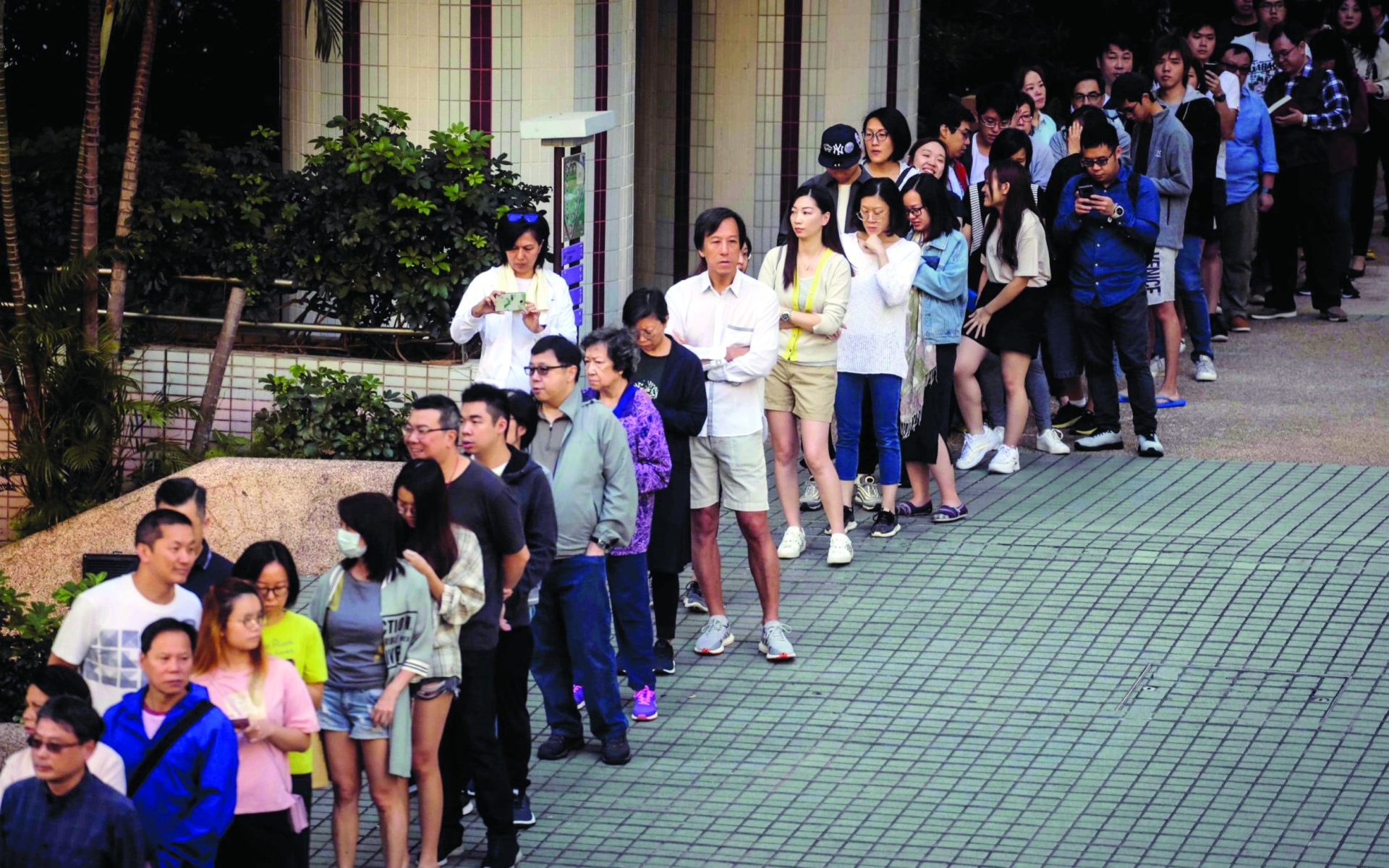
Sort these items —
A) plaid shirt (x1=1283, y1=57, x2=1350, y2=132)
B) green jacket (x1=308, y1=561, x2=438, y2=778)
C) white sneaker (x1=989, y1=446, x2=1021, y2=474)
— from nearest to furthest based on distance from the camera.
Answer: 1. green jacket (x1=308, y1=561, x2=438, y2=778)
2. white sneaker (x1=989, y1=446, x2=1021, y2=474)
3. plaid shirt (x1=1283, y1=57, x2=1350, y2=132)

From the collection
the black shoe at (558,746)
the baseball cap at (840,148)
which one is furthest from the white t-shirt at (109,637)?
the baseball cap at (840,148)

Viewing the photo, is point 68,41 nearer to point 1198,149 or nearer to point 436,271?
point 436,271

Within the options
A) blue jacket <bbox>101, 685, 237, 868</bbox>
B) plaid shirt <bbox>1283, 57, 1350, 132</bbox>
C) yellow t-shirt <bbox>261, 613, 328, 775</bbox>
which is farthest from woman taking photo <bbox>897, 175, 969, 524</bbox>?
plaid shirt <bbox>1283, 57, 1350, 132</bbox>

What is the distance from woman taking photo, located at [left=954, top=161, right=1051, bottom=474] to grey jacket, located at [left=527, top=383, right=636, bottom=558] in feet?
14.6

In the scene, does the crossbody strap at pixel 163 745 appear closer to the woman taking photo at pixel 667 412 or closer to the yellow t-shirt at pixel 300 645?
the yellow t-shirt at pixel 300 645

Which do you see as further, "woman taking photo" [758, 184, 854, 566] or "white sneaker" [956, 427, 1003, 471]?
"white sneaker" [956, 427, 1003, 471]

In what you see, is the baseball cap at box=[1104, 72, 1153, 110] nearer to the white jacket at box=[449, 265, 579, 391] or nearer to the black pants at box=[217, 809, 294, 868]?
the white jacket at box=[449, 265, 579, 391]

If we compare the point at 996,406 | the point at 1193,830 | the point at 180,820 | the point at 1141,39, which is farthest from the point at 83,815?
the point at 1141,39

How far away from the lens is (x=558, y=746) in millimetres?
8594

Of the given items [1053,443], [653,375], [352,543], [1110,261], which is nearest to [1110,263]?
[1110,261]

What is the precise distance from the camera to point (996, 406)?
12.8 metres

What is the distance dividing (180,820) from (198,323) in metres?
6.74

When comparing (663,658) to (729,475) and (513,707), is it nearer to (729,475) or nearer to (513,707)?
(729,475)

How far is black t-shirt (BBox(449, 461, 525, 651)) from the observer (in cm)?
741
